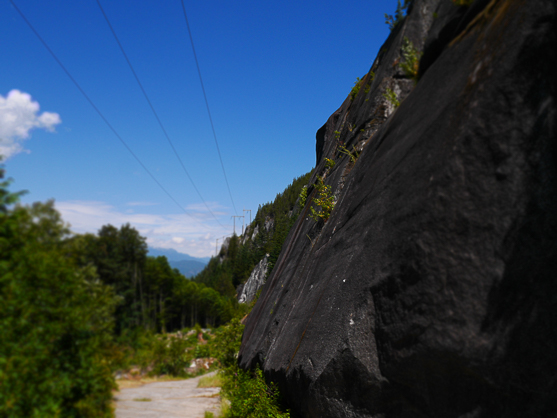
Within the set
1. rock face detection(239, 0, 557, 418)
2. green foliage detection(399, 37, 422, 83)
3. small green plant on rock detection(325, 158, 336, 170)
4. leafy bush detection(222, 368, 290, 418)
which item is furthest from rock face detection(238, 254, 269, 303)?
rock face detection(239, 0, 557, 418)

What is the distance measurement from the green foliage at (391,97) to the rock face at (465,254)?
270 centimetres

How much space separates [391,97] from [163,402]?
27.5 ft

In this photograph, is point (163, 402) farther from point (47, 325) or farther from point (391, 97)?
point (391, 97)

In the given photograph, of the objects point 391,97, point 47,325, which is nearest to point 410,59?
point 391,97

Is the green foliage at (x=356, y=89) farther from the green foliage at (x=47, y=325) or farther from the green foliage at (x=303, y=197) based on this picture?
the green foliage at (x=47, y=325)

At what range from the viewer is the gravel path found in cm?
372

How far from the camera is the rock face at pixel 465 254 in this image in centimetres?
256

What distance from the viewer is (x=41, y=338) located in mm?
2559

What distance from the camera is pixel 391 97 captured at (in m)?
7.07

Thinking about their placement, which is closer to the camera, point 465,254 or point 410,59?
point 465,254

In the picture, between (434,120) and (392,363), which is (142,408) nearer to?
(392,363)

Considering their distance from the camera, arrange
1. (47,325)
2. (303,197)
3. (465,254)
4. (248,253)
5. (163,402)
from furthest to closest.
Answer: (248,253) → (303,197) → (163,402) → (465,254) → (47,325)

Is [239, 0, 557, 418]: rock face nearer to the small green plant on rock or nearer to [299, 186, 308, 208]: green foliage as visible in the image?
the small green plant on rock

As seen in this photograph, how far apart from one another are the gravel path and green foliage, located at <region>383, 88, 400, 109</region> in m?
7.26
